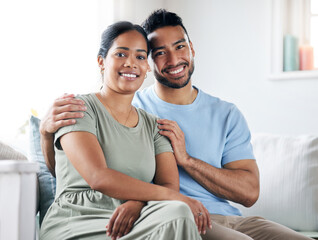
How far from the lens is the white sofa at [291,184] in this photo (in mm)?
2096

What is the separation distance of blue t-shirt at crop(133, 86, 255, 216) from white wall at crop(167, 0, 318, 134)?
3.26 feet

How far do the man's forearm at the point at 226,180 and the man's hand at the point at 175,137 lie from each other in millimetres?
29

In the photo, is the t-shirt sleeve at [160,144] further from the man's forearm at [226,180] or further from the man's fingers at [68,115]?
the man's fingers at [68,115]

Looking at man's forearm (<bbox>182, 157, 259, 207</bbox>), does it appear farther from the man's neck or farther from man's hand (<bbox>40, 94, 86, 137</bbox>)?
man's hand (<bbox>40, 94, 86, 137</bbox>)

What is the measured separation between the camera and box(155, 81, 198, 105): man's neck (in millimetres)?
1980

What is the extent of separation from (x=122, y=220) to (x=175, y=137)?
1.64 feet

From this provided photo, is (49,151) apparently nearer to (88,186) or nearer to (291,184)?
(88,186)

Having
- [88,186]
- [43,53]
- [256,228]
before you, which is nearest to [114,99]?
[88,186]

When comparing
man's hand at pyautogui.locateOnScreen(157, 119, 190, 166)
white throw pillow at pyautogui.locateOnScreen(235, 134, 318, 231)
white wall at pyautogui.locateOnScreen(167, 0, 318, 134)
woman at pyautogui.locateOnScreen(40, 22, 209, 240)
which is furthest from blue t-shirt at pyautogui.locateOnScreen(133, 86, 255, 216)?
white wall at pyautogui.locateOnScreen(167, 0, 318, 134)

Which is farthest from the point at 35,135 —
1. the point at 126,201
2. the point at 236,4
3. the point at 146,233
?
the point at 236,4

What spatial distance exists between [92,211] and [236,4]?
2.17m

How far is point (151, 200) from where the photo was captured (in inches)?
53.7

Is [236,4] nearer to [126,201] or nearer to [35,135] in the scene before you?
[35,135]

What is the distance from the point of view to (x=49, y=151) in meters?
1.64
